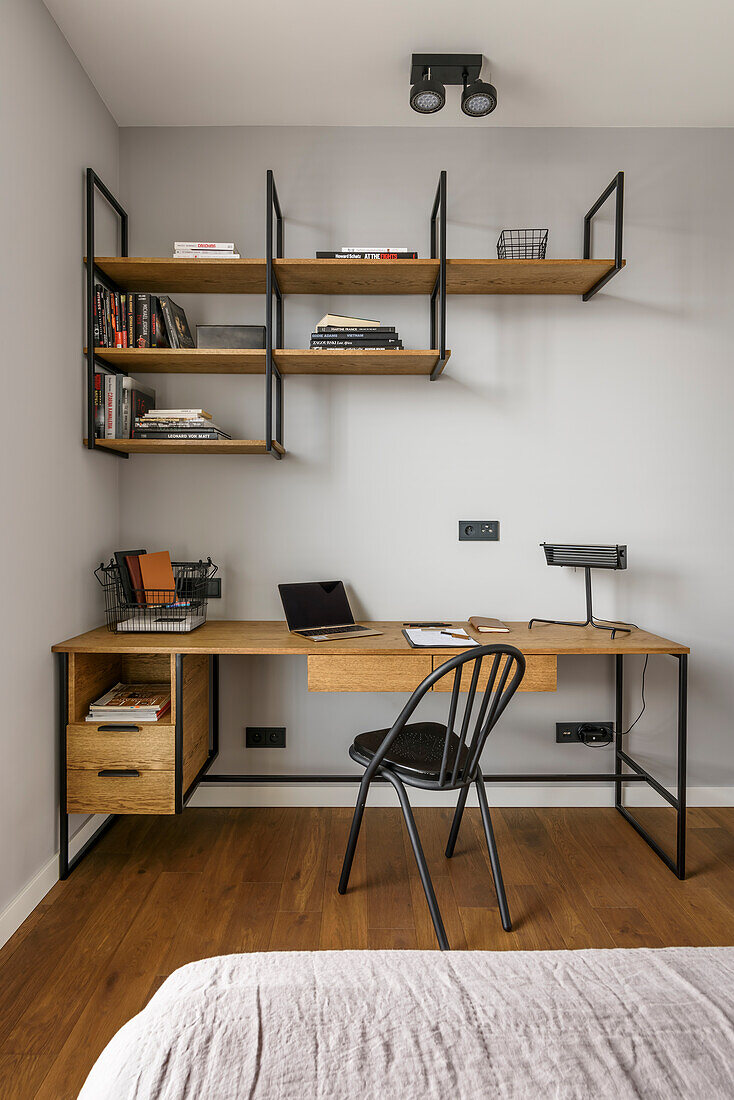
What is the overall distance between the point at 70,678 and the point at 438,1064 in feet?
5.95

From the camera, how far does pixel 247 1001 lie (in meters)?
0.69

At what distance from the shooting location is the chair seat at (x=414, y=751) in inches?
73.2

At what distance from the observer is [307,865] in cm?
222

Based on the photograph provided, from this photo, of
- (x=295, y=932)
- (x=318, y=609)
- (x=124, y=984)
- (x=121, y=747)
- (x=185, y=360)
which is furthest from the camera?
(x=318, y=609)

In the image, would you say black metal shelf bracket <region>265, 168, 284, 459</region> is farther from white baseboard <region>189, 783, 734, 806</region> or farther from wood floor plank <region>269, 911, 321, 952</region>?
wood floor plank <region>269, 911, 321, 952</region>

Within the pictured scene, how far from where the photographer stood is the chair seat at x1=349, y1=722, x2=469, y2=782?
1.86 meters

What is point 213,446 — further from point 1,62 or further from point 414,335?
point 1,62

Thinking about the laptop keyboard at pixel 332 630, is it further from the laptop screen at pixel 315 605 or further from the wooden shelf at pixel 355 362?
the wooden shelf at pixel 355 362

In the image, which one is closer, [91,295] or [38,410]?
[38,410]

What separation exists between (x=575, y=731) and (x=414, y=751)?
995 millimetres

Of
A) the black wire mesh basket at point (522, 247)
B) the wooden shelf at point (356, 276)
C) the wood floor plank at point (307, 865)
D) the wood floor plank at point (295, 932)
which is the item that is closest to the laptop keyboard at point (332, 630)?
the wood floor plank at point (307, 865)

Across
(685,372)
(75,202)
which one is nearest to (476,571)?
(685,372)

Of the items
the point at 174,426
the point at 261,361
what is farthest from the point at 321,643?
the point at 261,361

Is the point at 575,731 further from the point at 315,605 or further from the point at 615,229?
the point at 615,229
